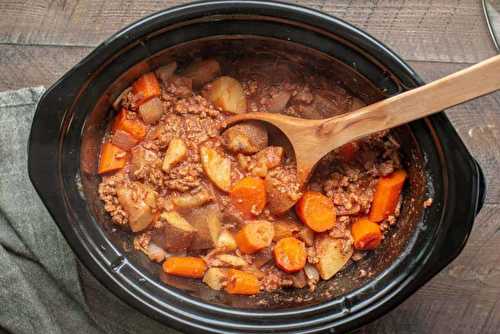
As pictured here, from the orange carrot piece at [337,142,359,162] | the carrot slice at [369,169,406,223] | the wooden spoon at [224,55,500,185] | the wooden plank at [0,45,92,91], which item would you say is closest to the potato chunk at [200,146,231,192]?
the wooden spoon at [224,55,500,185]

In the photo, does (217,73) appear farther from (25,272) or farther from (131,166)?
(25,272)

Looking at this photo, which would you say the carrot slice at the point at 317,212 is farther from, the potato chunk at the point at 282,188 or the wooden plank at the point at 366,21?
the wooden plank at the point at 366,21

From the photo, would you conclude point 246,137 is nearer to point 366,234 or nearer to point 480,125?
point 366,234

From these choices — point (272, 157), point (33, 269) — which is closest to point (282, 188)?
point (272, 157)

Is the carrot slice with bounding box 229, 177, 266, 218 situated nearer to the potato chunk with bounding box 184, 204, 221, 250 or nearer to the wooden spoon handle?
the potato chunk with bounding box 184, 204, 221, 250

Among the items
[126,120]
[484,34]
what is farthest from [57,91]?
[484,34]

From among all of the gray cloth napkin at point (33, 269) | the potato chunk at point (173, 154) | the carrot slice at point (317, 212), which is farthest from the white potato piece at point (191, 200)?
the gray cloth napkin at point (33, 269)
